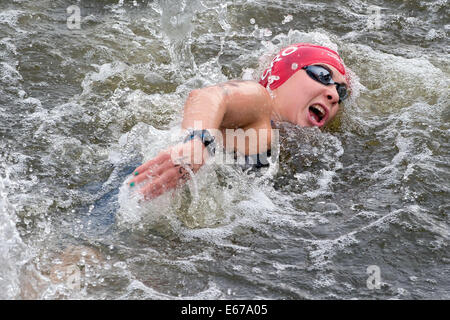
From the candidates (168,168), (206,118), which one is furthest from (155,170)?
(206,118)

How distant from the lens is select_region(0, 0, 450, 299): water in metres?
4.00

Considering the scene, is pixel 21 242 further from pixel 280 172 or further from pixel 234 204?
pixel 280 172

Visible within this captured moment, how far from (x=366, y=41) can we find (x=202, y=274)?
4.44 m

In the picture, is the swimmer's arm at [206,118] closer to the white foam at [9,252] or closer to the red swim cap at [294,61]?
Result: the red swim cap at [294,61]

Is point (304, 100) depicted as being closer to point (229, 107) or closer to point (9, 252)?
point (229, 107)

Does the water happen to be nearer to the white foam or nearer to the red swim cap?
the white foam

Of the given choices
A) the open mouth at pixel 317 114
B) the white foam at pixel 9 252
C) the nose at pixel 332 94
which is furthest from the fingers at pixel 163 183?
the nose at pixel 332 94

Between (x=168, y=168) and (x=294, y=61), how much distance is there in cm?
204

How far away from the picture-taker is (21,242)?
13.1ft

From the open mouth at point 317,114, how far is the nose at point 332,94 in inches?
3.7

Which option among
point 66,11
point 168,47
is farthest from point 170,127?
point 66,11

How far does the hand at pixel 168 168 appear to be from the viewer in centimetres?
401

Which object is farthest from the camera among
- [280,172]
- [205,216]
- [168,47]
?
[168,47]

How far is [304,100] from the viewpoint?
17.9 feet
